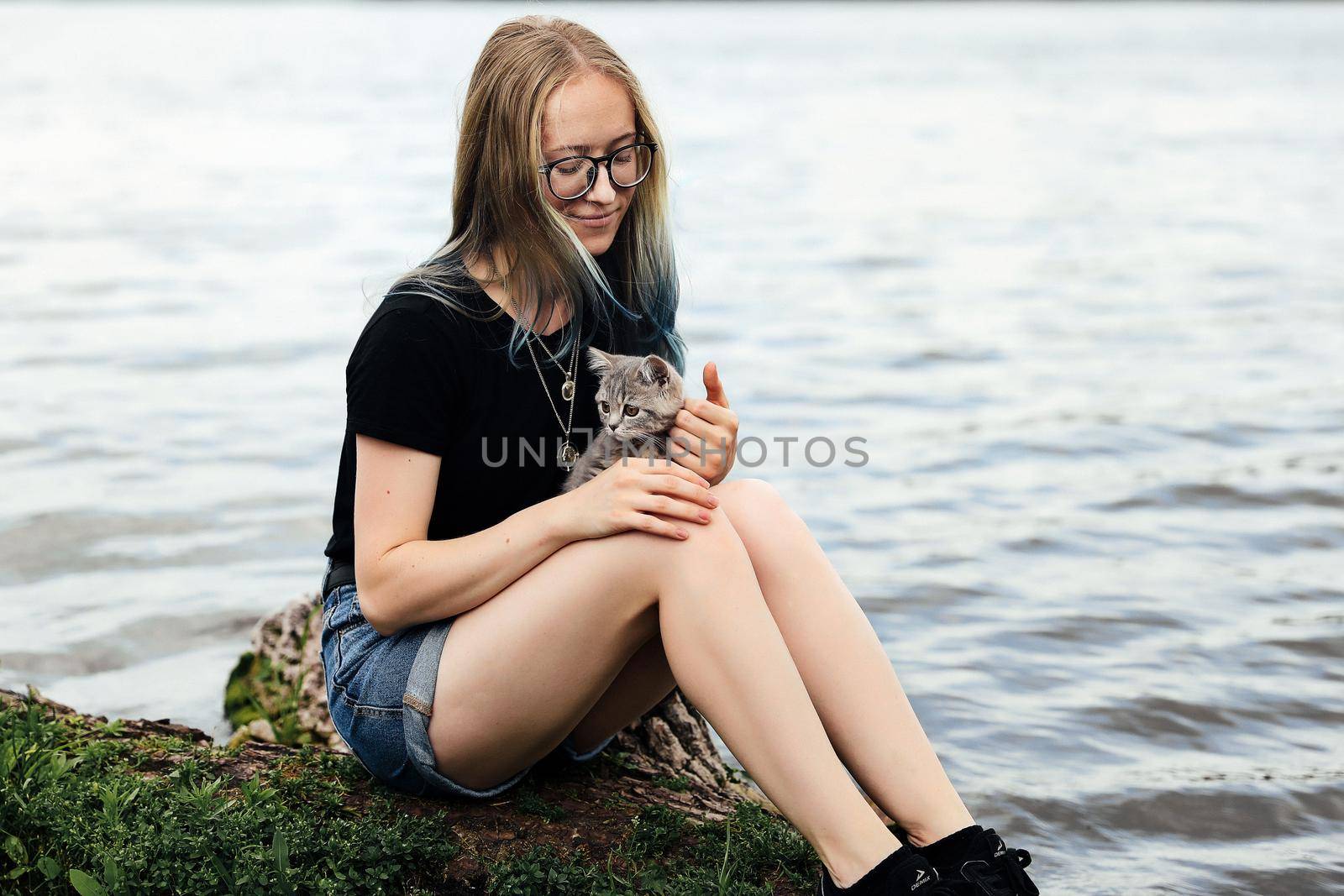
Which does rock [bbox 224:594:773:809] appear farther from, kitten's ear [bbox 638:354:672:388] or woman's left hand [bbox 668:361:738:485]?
kitten's ear [bbox 638:354:672:388]

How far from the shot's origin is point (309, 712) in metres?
4.43

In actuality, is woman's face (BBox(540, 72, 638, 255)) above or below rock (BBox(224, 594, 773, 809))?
above

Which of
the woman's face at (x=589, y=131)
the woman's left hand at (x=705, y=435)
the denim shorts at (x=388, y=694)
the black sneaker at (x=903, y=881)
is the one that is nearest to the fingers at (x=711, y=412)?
the woman's left hand at (x=705, y=435)

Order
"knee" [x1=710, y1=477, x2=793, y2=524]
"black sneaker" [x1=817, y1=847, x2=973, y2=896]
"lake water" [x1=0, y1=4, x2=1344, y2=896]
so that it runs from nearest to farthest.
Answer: "black sneaker" [x1=817, y1=847, x2=973, y2=896], "knee" [x1=710, y1=477, x2=793, y2=524], "lake water" [x1=0, y1=4, x2=1344, y2=896]

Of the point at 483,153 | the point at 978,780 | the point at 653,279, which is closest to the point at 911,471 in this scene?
the point at 978,780

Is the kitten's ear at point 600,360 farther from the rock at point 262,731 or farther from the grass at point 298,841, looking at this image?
the rock at point 262,731

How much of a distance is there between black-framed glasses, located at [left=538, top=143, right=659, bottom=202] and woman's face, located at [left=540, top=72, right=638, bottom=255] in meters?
0.01

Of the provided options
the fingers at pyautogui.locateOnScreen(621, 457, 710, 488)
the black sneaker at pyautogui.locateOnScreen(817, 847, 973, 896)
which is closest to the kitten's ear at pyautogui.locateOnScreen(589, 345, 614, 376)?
the fingers at pyautogui.locateOnScreen(621, 457, 710, 488)

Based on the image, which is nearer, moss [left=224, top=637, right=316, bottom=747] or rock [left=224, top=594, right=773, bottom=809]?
rock [left=224, top=594, right=773, bottom=809]

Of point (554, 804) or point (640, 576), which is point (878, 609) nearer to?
point (554, 804)

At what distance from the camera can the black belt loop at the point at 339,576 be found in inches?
126

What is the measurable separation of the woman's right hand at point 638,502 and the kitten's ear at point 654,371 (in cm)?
40

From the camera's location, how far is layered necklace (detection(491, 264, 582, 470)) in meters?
3.15

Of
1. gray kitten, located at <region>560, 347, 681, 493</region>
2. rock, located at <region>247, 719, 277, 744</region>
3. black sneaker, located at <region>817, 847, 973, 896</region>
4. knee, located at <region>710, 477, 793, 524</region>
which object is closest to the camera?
black sneaker, located at <region>817, 847, 973, 896</region>
